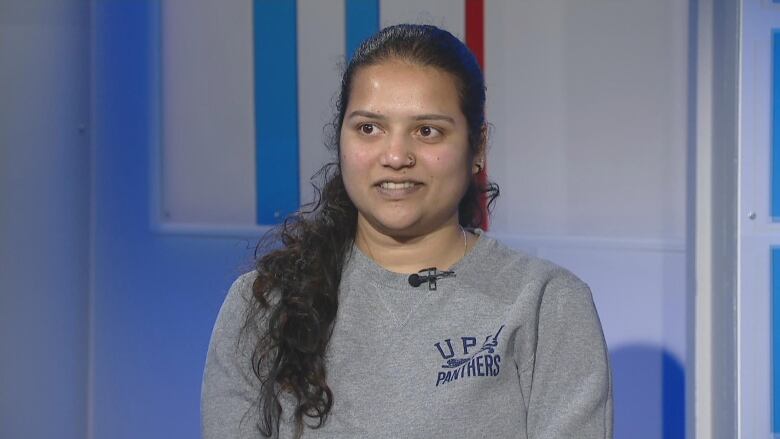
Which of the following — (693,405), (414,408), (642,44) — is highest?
(642,44)

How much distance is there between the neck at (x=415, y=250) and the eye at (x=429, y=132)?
145mm

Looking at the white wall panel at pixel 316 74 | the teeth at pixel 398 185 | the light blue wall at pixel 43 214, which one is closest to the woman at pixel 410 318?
the teeth at pixel 398 185

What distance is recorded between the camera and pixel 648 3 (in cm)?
227

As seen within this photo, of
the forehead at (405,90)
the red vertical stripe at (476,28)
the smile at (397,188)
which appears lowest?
the smile at (397,188)

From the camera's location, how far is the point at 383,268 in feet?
5.00

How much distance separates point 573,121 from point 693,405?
0.67 metres

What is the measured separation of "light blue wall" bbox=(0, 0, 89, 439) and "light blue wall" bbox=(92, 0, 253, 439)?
0.05m

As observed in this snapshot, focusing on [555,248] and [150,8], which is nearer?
[555,248]

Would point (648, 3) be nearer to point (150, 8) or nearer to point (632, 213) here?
point (632, 213)

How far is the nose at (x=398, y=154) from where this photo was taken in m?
1.43

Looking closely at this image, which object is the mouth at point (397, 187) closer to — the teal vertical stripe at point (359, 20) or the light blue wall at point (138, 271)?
the teal vertical stripe at point (359, 20)

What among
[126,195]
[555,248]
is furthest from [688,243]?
[126,195]

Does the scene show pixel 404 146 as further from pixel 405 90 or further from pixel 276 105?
pixel 276 105

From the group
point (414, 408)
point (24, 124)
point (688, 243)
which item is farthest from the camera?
point (24, 124)
